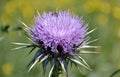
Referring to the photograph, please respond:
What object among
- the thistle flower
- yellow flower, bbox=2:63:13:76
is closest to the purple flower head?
the thistle flower

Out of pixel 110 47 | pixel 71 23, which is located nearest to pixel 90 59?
pixel 110 47

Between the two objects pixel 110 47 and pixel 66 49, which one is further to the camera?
pixel 110 47

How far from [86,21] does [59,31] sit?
14.2 feet

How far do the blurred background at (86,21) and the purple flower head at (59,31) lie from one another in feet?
7.09

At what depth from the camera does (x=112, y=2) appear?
1055 cm

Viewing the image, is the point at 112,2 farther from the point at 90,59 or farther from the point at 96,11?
the point at 90,59

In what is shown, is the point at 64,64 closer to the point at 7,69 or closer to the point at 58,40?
the point at 58,40

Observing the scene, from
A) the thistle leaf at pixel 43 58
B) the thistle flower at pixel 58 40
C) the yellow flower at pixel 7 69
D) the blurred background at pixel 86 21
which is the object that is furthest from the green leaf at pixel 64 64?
the yellow flower at pixel 7 69

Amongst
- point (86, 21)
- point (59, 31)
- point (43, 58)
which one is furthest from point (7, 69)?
point (43, 58)

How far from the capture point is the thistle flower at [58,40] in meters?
4.25

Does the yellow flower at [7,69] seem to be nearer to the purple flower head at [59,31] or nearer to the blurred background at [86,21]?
the blurred background at [86,21]

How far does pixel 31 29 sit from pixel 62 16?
1.12ft

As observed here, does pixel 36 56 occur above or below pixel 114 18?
below

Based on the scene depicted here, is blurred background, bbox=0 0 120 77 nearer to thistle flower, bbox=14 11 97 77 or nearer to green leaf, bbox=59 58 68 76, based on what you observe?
thistle flower, bbox=14 11 97 77
